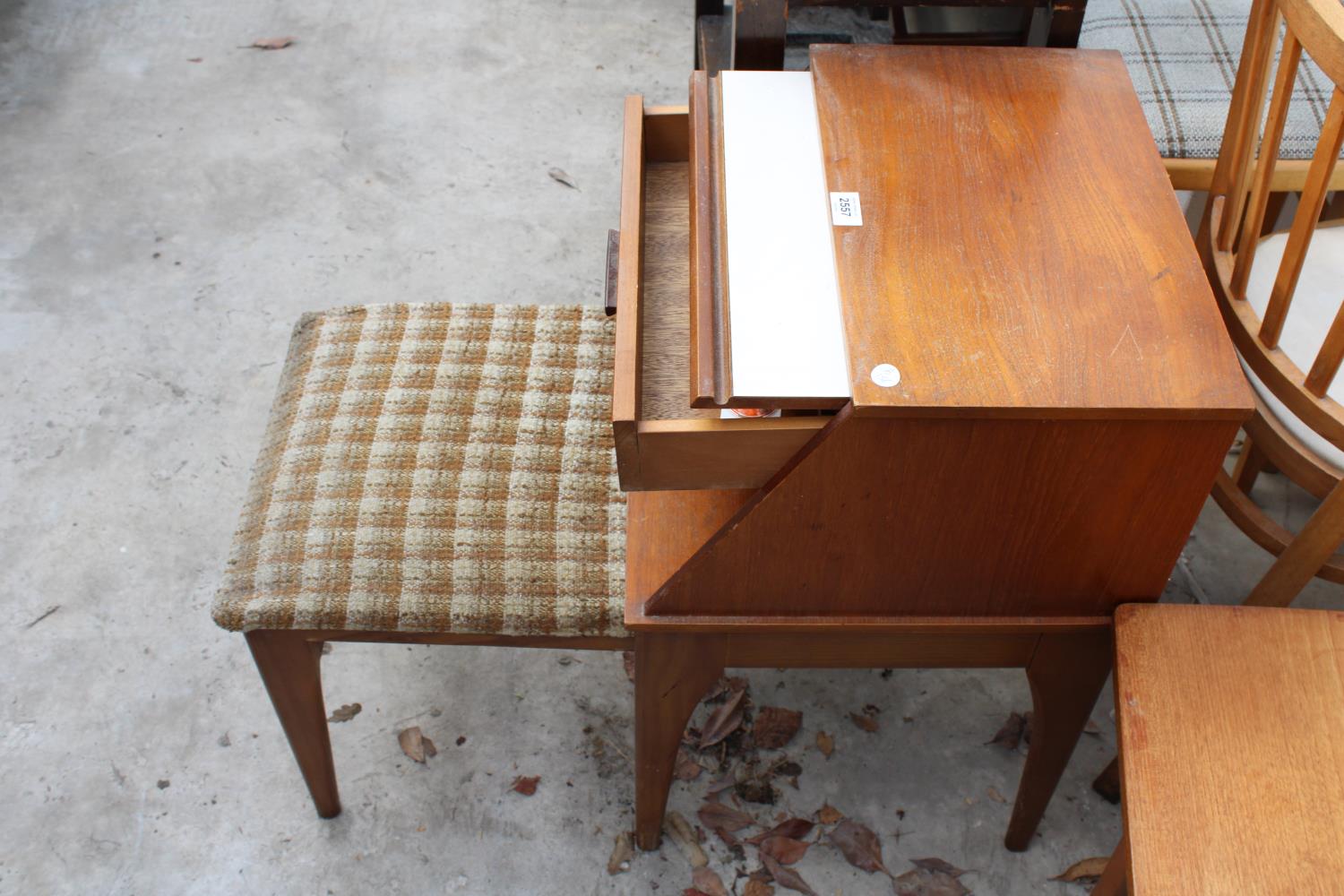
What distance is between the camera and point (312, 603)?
4.11 ft

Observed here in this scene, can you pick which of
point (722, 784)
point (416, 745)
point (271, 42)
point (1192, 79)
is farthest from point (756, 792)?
point (271, 42)

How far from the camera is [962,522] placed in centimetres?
104

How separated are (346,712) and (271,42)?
196 centimetres

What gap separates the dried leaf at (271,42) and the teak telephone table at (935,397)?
2010 mm

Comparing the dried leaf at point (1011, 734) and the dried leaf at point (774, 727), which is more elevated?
the dried leaf at point (1011, 734)

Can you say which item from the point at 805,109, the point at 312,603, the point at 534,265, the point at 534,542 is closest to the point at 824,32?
the point at 534,265

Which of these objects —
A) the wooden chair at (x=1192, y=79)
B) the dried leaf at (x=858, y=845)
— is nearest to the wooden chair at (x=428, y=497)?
the dried leaf at (x=858, y=845)

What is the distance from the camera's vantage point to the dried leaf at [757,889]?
1528 millimetres

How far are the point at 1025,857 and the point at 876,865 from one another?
0.66ft

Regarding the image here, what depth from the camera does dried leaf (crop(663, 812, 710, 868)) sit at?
1562 mm

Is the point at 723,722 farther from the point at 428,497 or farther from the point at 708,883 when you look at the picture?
the point at 428,497

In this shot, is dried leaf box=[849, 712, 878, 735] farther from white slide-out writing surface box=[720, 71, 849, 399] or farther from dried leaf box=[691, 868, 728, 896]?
white slide-out writing surface box=[720, 71, 849, 399]

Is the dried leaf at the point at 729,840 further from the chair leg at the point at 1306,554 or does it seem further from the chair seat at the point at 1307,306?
the chair seat at the point at 1307,306

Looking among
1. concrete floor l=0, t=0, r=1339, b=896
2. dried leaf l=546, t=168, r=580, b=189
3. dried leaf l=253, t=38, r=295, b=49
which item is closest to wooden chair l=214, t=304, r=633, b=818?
concrete floor l=0, t=0, r=1339, b=896
